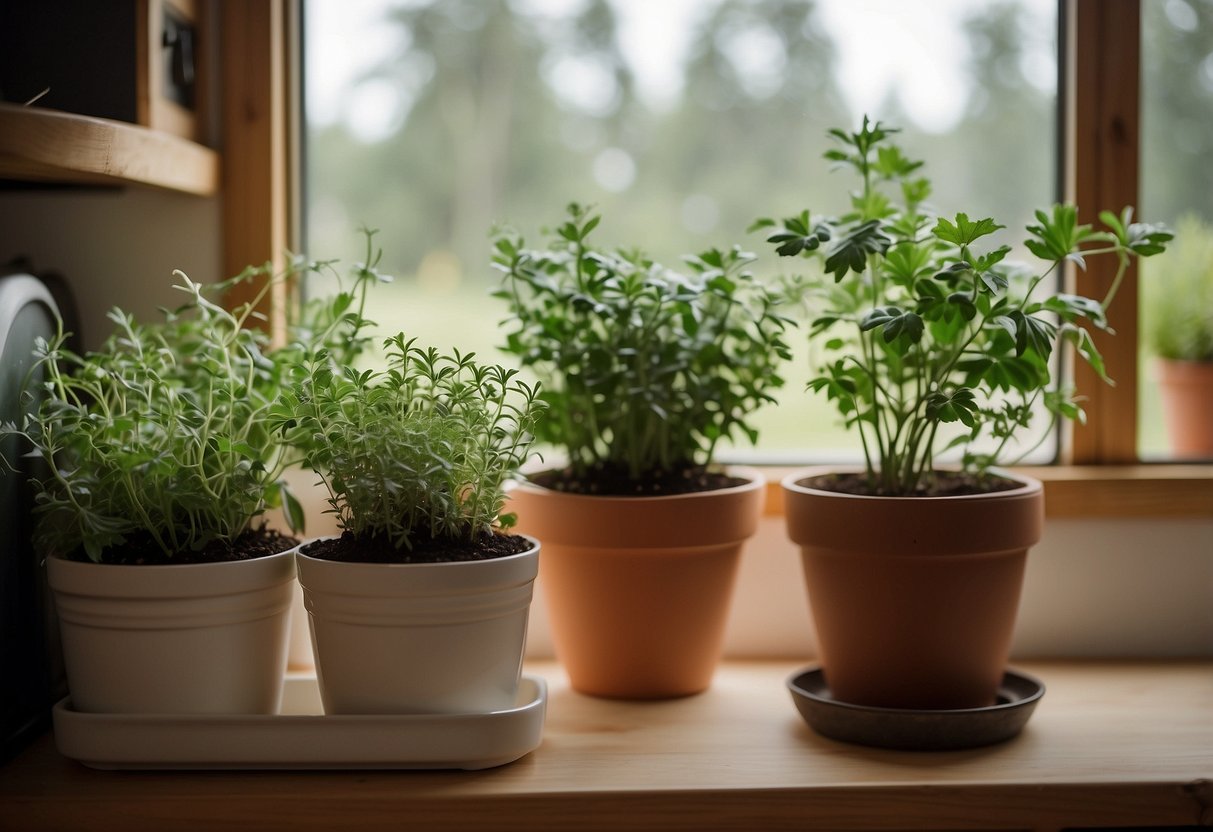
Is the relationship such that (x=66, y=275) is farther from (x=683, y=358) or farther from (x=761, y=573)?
(x=761, y=573)

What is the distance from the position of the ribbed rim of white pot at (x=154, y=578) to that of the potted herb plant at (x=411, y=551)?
0.06m

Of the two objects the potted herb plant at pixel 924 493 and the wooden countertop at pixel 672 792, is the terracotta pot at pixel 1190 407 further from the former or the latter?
the wooden countertop at pixel 672 792

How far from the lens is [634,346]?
1.17m

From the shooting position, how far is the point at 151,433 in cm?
101

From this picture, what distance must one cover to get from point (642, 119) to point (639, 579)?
67cm

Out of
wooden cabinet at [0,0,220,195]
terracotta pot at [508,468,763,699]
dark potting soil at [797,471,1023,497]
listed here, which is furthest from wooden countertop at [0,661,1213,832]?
wooden cabinet at [0,0,220,195]

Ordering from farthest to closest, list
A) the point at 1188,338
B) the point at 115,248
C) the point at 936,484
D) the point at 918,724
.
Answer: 1. the point at 1188,338
2. the point at 115,248
3. the point at 936,484
4. the point at 918,724

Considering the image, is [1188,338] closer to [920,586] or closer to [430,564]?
[920,586]

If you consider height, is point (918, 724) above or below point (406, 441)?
below

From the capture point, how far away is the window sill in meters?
1.35

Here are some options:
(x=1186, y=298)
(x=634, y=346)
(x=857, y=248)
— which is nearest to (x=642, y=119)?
Answer: (x=634, y=346)

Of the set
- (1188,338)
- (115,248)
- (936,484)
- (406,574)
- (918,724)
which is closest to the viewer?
(406,574)

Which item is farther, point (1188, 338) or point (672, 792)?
point (1188, 338)

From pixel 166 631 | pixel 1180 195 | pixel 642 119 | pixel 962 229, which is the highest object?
pixel 642 119
